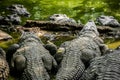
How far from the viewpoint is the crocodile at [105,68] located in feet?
18.5

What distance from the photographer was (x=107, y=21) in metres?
9.51

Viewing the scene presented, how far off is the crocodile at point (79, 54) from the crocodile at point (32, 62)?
0.27m

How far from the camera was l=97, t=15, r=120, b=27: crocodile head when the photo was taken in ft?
30.7

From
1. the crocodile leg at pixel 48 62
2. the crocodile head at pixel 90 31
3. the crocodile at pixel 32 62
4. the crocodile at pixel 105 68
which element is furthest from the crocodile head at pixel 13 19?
the crocodile at pixel 105 68

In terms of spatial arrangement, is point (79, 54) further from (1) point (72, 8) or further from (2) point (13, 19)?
(1) point (72, 8)

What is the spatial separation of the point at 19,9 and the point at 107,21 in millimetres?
2651

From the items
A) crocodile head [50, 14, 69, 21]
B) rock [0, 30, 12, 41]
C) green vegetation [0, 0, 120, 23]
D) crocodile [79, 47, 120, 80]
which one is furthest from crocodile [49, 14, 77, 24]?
crocodile [79, 47, 120, 80]

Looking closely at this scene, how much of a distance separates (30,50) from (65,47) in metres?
0.79

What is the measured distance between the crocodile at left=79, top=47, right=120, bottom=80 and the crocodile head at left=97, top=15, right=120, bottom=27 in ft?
9.99

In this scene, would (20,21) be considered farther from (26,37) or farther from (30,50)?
(30,50)

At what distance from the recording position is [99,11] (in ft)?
34.9

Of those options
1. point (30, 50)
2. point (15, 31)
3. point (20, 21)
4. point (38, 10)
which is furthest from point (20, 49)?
point (38, 10)

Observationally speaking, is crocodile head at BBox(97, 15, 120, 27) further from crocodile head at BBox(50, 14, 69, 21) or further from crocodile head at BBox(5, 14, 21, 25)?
crocodile head at BBox(5, 14, 21, 25)

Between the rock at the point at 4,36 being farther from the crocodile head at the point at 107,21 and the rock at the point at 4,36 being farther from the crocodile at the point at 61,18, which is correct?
the crocodile head at the point at 107,21
